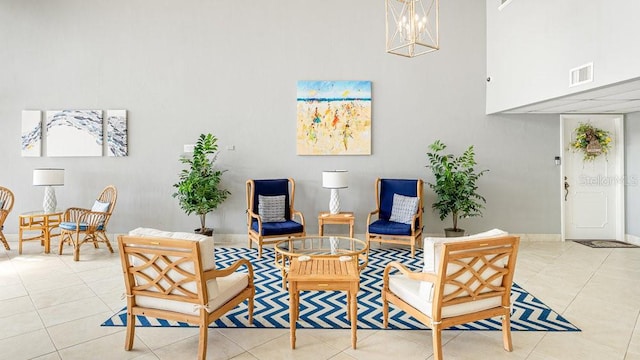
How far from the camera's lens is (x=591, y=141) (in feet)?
19.2

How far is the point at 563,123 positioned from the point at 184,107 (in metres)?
6.14

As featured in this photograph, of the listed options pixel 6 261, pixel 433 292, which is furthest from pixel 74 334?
pixel 6 261

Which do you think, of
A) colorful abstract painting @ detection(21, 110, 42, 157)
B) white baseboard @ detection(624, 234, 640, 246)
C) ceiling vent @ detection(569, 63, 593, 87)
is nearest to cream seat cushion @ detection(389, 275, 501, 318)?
ceiling vent @ detection(569, 63, 593, 87)

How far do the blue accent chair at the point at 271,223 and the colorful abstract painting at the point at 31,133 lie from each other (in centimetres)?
357

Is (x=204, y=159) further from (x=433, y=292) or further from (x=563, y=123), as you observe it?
(x=563, y=123)

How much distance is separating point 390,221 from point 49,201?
16.7 ft

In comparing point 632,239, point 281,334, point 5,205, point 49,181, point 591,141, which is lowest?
point 281,334

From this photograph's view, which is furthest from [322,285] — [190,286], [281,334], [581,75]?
[581,75]

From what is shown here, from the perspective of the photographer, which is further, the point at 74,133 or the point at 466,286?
the point at 74,133

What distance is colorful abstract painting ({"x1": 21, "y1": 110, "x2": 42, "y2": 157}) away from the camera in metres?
5.93

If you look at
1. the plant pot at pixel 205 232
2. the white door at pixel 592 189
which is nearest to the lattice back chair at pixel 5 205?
the plant pot at pixel 205 232

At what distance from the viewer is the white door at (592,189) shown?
19.5 feet

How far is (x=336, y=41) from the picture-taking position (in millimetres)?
5891

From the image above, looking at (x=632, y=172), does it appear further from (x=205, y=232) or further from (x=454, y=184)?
(x=205, y=232)
